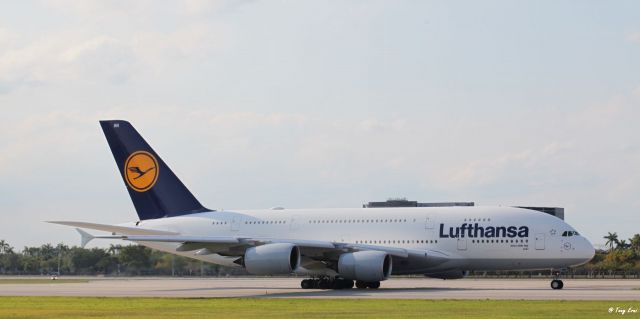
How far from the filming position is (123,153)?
60781 millimetres

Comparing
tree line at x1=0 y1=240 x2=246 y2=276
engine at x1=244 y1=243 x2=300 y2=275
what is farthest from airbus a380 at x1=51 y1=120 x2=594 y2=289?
tree line at x1=0 y1=240 x2=246 y2=276

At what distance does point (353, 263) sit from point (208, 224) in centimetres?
1193

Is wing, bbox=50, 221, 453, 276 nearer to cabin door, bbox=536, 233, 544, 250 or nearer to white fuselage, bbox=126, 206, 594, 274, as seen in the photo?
white fuselage, bbox=126, 206, 594, 274

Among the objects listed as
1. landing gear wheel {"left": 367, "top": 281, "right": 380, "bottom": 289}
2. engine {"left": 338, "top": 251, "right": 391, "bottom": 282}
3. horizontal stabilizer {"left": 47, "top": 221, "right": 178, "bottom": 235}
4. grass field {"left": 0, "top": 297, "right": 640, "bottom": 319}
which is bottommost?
grass field {"left": 0, "top": 297, "right": 640, "bottom": 319}

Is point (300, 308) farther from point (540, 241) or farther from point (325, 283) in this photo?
point (540, 241)

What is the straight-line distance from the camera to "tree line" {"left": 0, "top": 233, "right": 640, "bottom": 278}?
86.9 m

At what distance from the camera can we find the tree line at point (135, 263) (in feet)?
285

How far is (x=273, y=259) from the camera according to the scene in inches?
1961

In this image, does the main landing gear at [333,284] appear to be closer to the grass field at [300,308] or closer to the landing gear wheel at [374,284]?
the landing gear wheel at [374,284]

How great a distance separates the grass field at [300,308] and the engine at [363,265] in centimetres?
1157

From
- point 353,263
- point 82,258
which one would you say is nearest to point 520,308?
point 353,263

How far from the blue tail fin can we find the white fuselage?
461cm

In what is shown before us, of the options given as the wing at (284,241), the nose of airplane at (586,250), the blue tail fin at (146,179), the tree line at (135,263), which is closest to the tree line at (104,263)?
the tree line at (135,263)

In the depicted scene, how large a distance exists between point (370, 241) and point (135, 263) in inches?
1756
